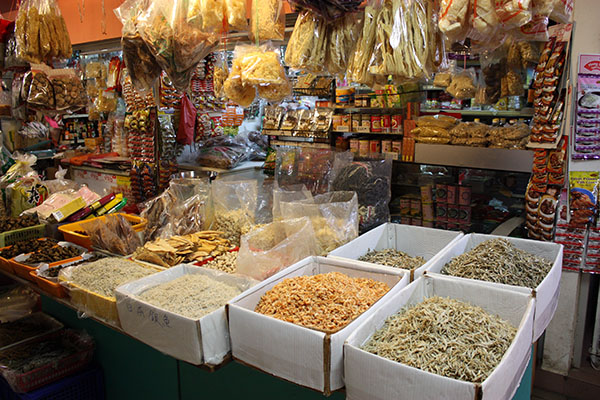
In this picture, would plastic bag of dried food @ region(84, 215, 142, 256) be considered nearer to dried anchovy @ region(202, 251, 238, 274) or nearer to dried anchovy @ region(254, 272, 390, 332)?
dried anchovy @ region(202, 251, 238, 274)

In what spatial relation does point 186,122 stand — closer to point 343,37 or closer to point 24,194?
point 24,194

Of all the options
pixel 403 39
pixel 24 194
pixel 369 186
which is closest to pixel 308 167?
pixel 369 186

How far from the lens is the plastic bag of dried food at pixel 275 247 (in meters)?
1.97

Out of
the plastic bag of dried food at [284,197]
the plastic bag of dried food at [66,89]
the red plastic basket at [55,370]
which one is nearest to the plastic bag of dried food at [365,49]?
the plastic bag of dried food at [284,197]

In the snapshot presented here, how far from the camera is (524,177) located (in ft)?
10.9

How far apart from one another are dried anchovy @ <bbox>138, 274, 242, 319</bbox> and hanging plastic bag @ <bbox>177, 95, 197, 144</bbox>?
→ 2973 mm

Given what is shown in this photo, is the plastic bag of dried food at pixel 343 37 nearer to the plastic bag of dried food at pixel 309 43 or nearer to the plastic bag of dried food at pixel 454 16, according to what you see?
the plastic bag of dried food at pixel 309 43

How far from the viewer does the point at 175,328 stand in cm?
157

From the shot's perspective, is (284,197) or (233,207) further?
(233,207)

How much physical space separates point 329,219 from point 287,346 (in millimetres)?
1023

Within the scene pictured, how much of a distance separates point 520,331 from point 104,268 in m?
1.92

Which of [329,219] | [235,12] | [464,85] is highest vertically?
[235,12]

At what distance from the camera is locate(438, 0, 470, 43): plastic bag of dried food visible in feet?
5.72

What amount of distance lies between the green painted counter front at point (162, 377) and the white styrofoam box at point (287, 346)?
0.90 ft
